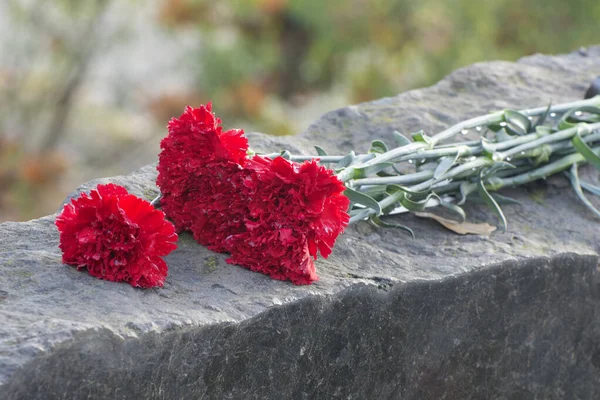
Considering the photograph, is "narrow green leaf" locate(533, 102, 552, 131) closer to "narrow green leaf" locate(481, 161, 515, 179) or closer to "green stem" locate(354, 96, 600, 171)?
"green stem" locate(354, 96, 600, 171)

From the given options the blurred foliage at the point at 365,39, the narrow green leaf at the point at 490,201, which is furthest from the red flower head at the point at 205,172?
the blurred foliage at the point at 365,39

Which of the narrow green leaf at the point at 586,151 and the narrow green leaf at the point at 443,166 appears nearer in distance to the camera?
the narrow green leaf at the point at 443,166

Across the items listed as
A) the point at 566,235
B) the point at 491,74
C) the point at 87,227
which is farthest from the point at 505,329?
the point at 491,74

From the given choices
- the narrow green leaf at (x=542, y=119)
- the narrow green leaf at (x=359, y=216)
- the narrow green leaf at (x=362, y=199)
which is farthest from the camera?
the narrow green leaf at (x=542, y=119)

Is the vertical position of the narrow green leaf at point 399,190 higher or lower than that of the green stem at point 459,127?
lower

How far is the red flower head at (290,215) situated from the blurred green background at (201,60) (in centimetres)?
400

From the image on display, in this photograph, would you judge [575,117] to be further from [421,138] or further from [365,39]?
[365,39]

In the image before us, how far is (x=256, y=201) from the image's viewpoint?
1.74m

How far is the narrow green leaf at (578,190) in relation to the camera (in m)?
2.36

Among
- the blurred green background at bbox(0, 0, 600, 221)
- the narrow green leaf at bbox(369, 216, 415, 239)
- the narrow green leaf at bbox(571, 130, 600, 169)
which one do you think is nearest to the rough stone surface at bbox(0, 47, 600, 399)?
the narrow green leaf at bbox(369, 216, 415, 239)

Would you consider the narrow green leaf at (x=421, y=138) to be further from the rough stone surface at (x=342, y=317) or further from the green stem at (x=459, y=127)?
the rough stone surface at (x=342, y=317)

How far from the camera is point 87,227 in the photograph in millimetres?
1643

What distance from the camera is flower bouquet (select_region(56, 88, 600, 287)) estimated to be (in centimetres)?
164

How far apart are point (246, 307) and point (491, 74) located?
1.66 meters
